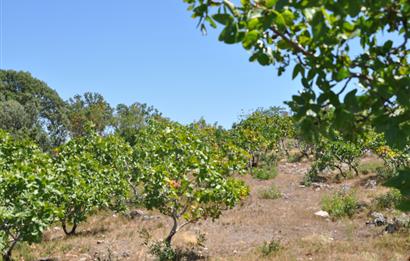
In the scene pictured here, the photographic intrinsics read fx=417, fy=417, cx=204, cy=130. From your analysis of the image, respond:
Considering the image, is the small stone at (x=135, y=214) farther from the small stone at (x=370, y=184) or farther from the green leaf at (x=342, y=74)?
the green leaf at (x=342, y=74)

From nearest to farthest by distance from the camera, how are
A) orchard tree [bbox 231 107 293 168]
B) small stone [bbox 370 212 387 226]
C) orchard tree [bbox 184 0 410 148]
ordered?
1. orchard tree [bbox 184 0 410 148]
2. small stone [bbox 370 212 387 226]
3. orchard tree [bbox 231 107 293 168]

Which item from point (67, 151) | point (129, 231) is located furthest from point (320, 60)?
point (67, 151)

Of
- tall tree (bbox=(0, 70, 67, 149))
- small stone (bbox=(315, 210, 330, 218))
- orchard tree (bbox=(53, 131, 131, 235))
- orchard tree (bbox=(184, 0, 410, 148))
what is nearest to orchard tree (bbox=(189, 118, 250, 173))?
small stone (bbox=(315, 210, 330, 218))

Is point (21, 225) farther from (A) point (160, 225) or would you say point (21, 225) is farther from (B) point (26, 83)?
(B) point (26, 83)

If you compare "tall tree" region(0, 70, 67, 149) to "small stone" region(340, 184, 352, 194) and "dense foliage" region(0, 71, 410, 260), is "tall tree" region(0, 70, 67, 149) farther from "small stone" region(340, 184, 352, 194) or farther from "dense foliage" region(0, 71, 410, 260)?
"small stone" region(340, 184, 352, 194)

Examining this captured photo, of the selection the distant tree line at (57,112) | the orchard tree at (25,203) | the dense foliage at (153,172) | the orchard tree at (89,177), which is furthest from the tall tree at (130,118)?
the orchard tree at (25,203)

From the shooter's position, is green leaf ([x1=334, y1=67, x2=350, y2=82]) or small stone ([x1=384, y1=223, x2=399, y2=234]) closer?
green leaf ([x1=334, y1=67, x2=350, y2=82])

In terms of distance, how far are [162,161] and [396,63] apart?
9.79 m

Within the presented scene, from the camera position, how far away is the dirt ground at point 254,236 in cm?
1132

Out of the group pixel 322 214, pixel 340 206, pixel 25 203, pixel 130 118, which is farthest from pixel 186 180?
pixel 130 118

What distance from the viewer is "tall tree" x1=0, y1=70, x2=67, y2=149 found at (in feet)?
159

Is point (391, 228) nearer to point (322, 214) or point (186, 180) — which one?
point (322, 214)

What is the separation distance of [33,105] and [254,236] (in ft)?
155

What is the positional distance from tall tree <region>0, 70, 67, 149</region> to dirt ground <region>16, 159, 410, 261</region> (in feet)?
105
